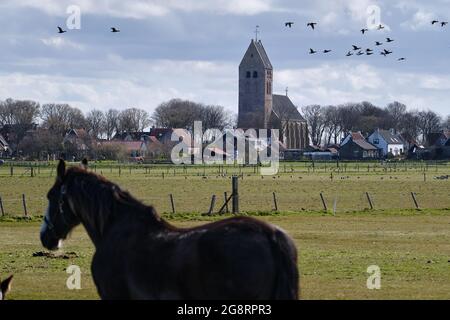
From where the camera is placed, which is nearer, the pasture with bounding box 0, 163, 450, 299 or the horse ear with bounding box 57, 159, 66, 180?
the horse ear with bounding box 57, 159, 66, 180

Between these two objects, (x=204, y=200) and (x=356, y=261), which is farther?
(x=204, y=200)

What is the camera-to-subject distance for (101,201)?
1002 cm

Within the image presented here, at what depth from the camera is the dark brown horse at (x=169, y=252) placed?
8.53 metres

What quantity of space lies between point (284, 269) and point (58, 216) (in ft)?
11.0

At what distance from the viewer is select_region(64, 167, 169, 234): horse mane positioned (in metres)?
9.85

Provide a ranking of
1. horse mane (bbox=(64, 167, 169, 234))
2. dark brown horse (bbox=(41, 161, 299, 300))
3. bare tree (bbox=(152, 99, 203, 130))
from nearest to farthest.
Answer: dark brown horse (bbox=(41, 161, 299, 300)) < horse mane (bbox=(64, 167, 169, 234)) < bare tree (bbox=(152, 99, 203, 130))

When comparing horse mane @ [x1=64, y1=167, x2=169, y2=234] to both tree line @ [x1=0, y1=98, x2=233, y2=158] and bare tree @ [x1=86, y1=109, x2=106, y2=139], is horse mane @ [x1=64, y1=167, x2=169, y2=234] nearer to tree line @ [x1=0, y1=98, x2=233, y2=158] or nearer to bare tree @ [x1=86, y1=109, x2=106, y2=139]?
tree line @ [x1=0, y1=98, x2=233, y2=158]

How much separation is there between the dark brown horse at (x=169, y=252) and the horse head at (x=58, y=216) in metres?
0.02

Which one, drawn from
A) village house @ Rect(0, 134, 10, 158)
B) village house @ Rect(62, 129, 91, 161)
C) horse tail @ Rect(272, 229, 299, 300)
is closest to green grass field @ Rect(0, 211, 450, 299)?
horse tail @ Rect(272, 229, 299, 300)

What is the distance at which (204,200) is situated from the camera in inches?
2115

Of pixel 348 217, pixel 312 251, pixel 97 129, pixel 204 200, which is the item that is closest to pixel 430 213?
pixel 348 217

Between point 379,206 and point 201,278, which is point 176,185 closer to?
point 379,206
